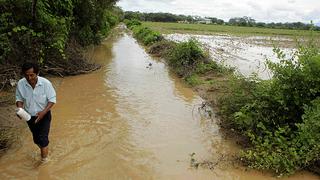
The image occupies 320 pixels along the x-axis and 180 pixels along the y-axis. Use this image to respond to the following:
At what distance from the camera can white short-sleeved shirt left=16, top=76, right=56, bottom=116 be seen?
18.5ft

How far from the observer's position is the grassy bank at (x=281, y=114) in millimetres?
6055

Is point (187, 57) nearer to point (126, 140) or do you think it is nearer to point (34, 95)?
point (126, 140)

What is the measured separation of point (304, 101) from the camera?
22.6 feet

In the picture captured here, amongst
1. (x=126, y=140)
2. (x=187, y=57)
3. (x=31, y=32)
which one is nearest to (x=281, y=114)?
(x=126, y=140)

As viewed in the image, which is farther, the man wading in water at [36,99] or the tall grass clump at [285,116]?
the tall grass clump at [285,116]

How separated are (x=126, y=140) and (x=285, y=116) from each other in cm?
304

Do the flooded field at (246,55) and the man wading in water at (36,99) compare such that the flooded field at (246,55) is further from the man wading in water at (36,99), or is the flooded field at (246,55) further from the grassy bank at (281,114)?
the man wading in water at (36,99)

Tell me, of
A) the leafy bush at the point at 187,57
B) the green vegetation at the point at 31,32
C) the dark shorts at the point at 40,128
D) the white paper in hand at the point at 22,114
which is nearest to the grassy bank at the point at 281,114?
the dark shorts at the point at 40,128

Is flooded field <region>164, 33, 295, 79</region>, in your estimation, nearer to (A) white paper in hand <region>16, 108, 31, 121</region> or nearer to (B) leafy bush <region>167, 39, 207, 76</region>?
(B) leafy bush <region>167, 39, 207, 76</region>

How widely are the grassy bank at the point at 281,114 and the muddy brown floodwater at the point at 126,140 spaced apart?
0.30m

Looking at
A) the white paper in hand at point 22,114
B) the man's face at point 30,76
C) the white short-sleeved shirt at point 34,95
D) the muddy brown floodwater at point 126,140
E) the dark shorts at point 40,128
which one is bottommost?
the muddy brown floodwater at point 126,140

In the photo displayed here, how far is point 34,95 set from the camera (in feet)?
18.5

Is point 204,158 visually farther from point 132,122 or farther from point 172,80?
point 172,80

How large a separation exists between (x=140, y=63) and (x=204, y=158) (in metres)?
12.7
